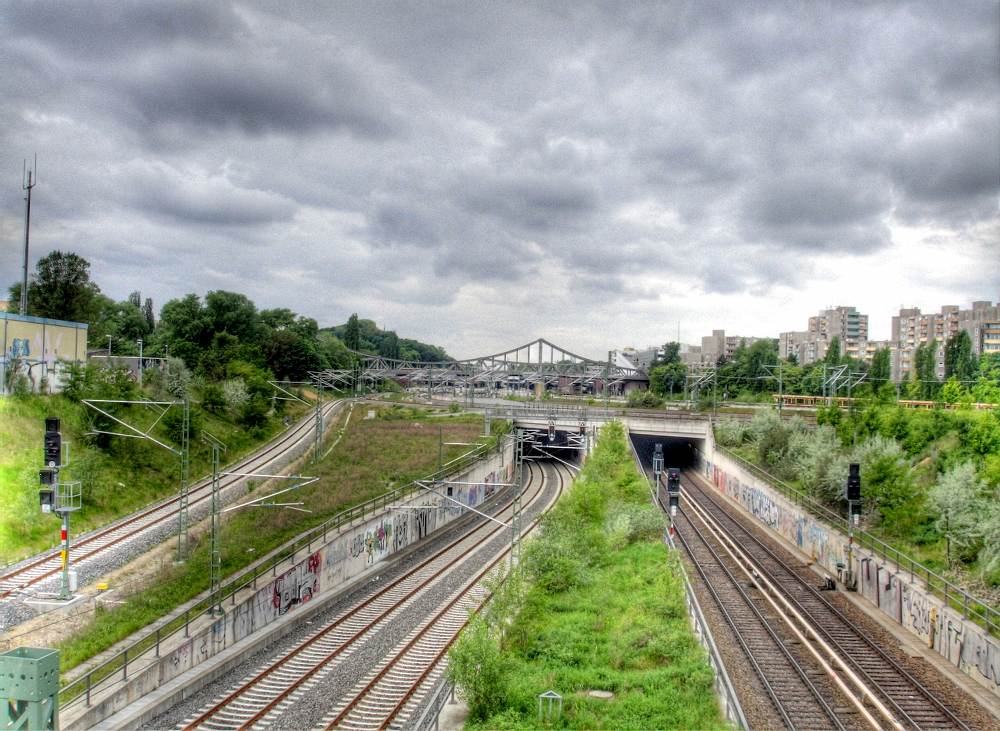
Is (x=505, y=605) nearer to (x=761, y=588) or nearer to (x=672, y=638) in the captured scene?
(x=672, y=638)

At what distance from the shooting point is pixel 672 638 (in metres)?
19.1

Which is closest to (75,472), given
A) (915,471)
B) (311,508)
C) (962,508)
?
(311,508)

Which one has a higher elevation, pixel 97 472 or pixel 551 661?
pixel 97 472

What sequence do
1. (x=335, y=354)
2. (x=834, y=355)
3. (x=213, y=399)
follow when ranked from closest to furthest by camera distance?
(x=213, y=399), (x=834, y=355), (x=335, y=354)

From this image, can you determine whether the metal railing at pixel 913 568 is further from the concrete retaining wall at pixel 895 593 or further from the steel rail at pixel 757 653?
the steel rail at pixel 757 653

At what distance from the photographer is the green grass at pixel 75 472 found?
2594cm

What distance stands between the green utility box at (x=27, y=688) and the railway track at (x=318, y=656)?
13141 mm

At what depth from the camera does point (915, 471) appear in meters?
33.3

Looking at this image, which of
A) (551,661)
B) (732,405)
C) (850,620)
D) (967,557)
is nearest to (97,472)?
(551,661)

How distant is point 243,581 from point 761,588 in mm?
20316

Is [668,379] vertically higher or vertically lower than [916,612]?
higher

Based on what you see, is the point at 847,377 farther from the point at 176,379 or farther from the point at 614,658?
the point at 614,658

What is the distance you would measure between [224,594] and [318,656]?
14.0ft

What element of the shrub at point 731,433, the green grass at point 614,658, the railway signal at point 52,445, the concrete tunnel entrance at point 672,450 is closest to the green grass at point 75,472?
the railway signal at point 52,445
